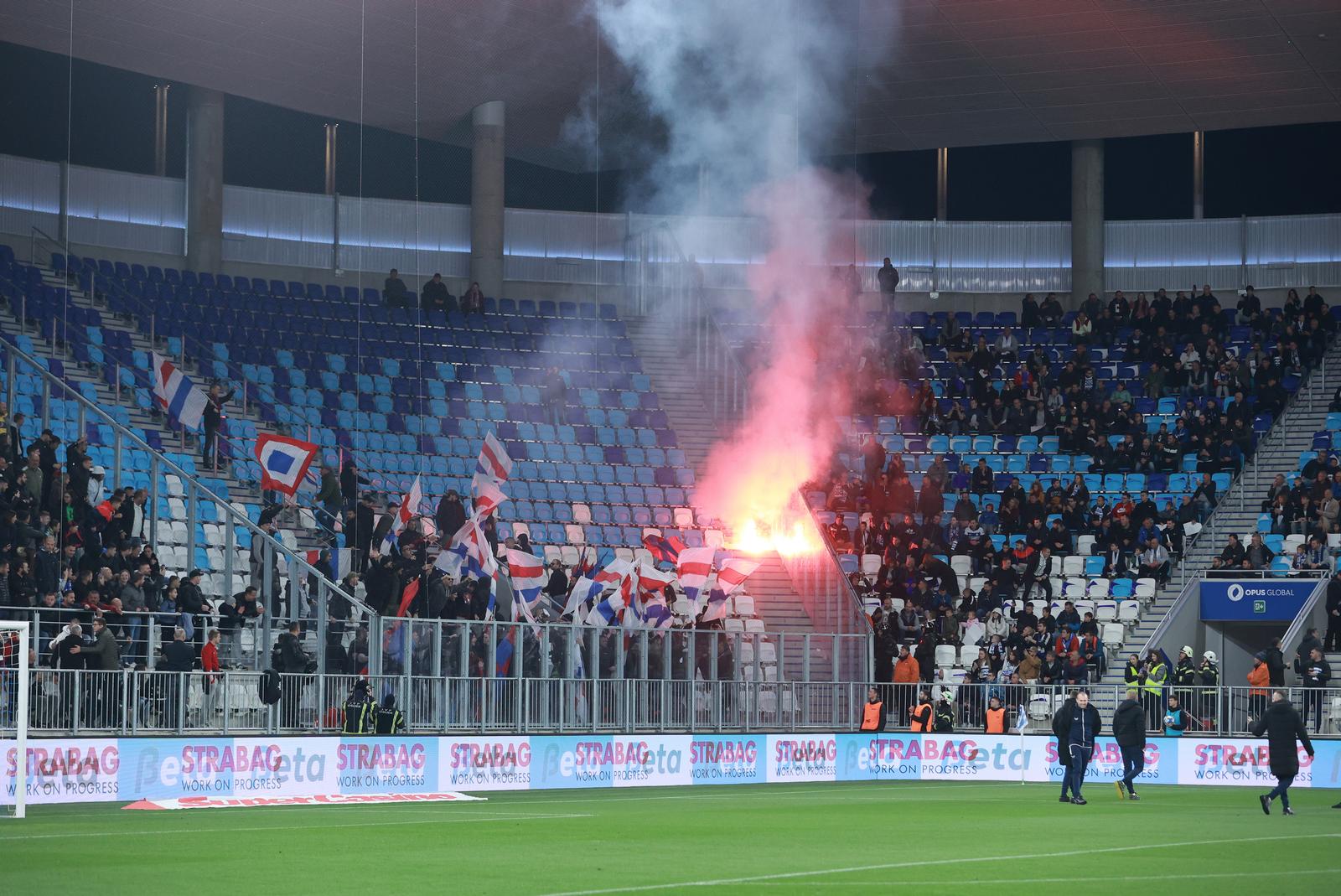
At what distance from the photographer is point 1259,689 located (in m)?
34.5

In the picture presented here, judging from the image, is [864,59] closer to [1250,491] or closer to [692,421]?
[692,421]

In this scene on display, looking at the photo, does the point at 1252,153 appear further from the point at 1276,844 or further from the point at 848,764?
the point at 1276,844

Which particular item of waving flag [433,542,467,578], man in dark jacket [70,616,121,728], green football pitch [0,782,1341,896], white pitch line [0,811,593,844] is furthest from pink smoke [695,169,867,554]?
man in dark jacket [70,616,121,728]

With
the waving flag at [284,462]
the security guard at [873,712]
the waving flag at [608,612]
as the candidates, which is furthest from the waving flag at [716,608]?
the waving flag at [284,462]

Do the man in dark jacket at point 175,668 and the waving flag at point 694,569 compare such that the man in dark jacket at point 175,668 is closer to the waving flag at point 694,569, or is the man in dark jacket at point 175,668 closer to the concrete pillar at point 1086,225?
the waving flag at point 694,569

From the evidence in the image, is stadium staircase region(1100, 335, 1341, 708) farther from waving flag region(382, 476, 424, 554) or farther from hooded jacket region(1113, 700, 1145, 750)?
waving flag region(382, 476, 424, 554)

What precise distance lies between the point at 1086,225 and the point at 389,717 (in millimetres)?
29536

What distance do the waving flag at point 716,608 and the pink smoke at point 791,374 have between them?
4822 mm

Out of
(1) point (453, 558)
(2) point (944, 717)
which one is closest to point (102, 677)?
(1) point (453, 558)

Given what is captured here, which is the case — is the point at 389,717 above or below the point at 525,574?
below

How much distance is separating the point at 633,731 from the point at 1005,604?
1087 cm

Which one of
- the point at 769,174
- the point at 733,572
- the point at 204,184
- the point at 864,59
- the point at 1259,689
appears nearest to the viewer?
the point at 1259,689

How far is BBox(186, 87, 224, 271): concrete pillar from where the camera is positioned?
45.8 m

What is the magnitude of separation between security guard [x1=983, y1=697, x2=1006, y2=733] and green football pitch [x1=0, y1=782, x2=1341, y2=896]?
7.77 metres
